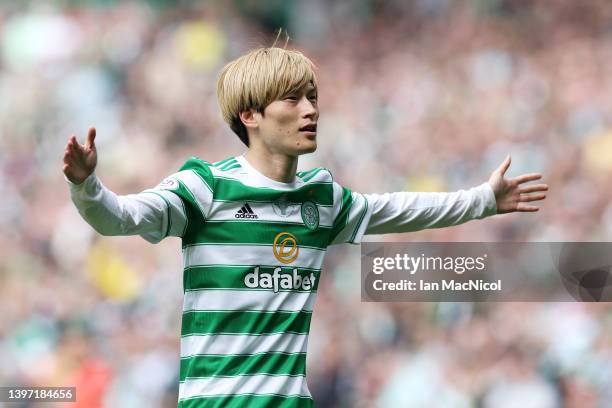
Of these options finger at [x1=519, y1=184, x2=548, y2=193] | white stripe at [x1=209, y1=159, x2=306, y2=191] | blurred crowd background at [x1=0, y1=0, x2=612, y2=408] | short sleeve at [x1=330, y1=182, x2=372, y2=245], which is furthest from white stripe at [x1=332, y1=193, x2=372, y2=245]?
blurred crowd background at [x1=0, y1=0, x2=612, y2=408]

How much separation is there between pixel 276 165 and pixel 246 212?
0.14m

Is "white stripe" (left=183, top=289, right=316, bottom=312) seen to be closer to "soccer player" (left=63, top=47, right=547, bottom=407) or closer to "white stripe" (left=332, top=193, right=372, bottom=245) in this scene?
"soccer player" (left=63, top=47, right=547, bottom=407)

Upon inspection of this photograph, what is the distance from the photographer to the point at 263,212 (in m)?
2.03

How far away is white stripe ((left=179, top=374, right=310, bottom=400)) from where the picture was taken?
1941 mm

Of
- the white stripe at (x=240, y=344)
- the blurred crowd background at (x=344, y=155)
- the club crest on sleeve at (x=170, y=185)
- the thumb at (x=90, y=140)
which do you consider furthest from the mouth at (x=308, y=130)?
the blurred crowd background at (x=344, y=155)

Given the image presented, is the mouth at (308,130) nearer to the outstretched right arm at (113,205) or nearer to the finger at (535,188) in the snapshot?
the outstretched right arm at (113,205)

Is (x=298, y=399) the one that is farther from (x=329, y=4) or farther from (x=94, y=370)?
(x=329, y=4)

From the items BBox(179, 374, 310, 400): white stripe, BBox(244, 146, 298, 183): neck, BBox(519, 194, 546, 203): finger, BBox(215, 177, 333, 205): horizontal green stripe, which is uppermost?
BBox(519, 194, 546, 203): finger

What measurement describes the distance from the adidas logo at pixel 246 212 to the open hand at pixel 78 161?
0.43 metres

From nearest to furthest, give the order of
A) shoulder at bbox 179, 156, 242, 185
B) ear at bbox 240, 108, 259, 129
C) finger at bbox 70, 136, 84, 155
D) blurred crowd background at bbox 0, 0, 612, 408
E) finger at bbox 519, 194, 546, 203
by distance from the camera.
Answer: finger at bbox 70, 136, 84, 155 < shoulder at bbox 179, 156, 242, 185 < ear at bbox 240, 108, 259, 129 < finger at bbox 519, 194, 546, 203 < blurred crowd background at bbox 0, 0, 612, 408

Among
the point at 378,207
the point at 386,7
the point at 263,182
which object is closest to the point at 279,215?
the point at 263,182

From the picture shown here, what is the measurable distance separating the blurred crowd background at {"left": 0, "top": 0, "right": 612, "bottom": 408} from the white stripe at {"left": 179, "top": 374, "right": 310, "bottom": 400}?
2033 mm

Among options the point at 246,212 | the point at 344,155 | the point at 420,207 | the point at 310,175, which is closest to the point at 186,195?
the point at 246,212

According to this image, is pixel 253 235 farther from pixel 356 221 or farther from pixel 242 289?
pixel 356 221
